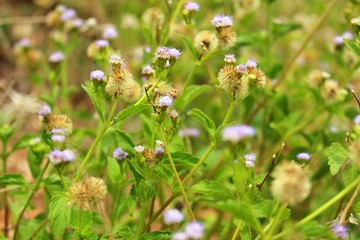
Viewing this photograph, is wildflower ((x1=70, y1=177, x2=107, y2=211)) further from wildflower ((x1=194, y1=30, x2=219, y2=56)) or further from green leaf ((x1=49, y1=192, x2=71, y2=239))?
wildflower ((x1=194, y1=30, x2=219, y2=56))

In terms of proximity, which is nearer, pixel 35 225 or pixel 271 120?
pixel 35 225

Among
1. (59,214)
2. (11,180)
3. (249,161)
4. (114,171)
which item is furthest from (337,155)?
(11,180)

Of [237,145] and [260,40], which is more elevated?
[260,40]

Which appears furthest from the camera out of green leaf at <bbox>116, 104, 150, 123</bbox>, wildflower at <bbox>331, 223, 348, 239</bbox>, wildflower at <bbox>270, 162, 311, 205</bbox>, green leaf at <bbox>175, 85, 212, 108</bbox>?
green leaf at <bbox>175, 85, 212, 108</bbox>

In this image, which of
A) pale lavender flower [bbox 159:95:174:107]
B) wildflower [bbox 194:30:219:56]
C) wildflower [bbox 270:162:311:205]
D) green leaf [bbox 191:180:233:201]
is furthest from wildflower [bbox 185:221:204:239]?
wildflower [bbox 194:30:219:56]

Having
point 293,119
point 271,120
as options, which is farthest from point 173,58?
point 271,120

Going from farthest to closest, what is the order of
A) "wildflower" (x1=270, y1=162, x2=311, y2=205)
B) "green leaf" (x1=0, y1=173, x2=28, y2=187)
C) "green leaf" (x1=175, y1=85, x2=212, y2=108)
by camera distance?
"green leaf" (x1=175, y1=85, x2=212, y2=108)
"green leaf" (x1=0, y1=173, x2=28, y2=187)
"wildflower" (x1=270, y1=162, x2=311, y2=205)

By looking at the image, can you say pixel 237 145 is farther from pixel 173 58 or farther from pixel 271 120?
pixel 271 120

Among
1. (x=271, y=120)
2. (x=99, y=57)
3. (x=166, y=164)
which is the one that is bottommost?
(x=166, y=164)
